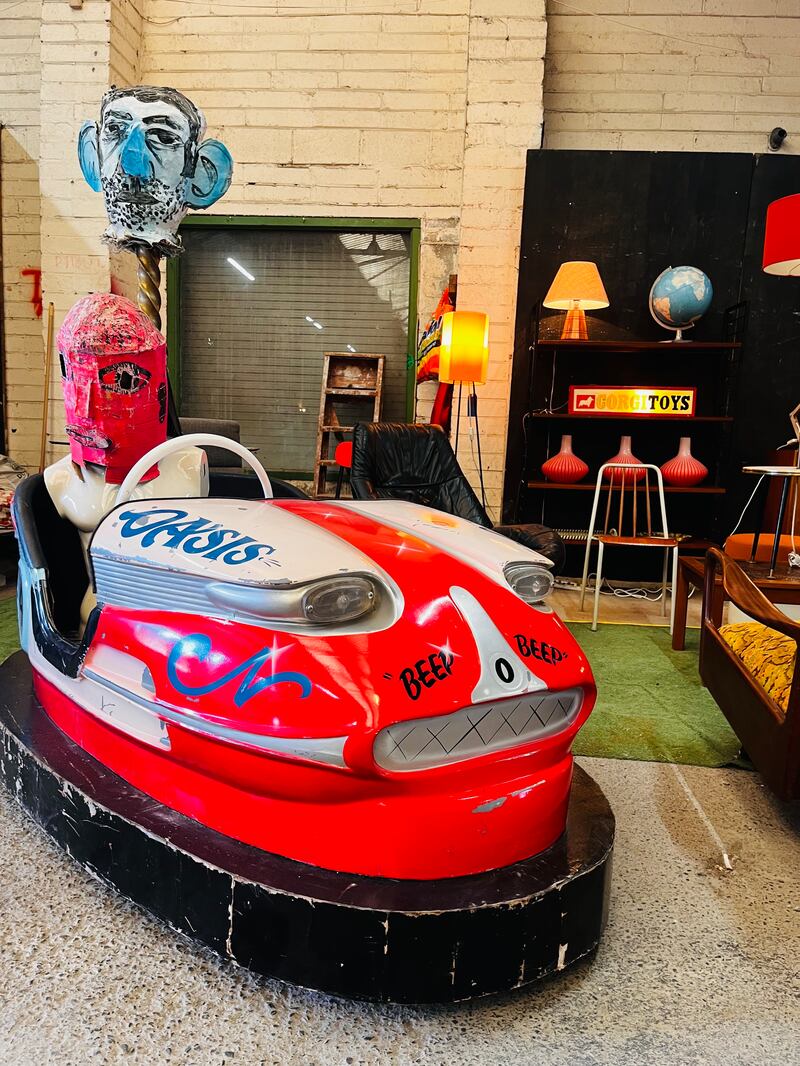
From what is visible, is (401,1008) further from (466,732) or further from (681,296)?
(681,296)

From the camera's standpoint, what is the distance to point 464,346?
12.6 feet

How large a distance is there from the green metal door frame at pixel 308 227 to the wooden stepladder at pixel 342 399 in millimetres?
246

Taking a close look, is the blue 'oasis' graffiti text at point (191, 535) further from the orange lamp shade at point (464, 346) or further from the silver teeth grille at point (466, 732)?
the orange lamp shade at point (464, 346)

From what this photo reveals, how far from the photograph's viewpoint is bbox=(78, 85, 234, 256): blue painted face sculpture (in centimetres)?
170

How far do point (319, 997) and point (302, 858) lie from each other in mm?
218

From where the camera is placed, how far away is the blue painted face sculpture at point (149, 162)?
1.70 metres

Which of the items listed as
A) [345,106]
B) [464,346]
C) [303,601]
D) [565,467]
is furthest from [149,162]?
[345,106]

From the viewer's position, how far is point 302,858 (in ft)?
3.20

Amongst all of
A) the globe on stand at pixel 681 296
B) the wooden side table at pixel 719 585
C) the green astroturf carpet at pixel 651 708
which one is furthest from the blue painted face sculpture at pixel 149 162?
the globe on stand at pixel 681 296

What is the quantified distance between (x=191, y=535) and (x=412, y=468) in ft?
8.26

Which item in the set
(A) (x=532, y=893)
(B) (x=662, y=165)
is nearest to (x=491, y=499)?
(B) (x=662, y=165)

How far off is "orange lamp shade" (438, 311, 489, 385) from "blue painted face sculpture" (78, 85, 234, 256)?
6.83 feet

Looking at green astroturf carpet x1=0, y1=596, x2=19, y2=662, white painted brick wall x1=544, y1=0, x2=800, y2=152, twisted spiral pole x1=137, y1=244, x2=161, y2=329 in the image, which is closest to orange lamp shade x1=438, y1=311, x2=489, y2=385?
white painted brick wall x1=544, y1=0, x2=800, y2=152

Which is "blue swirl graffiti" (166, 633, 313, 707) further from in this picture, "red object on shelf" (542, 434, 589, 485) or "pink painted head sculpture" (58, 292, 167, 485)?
"red object on shelf" (542, 434, 589, 485)
